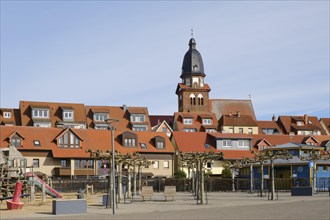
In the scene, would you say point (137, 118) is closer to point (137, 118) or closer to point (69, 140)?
point (137, 118)

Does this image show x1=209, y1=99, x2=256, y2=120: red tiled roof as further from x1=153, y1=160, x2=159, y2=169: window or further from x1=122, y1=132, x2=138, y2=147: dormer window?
x1=122, y1=132, x2=138, y2=147: dormer window

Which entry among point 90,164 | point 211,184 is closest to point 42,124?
point 90,164

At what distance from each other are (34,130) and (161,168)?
2004 centimetres

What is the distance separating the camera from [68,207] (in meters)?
29.7

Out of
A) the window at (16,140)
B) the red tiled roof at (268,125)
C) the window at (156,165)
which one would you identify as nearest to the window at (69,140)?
the window at (16,140)

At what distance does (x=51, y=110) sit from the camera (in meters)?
98.5

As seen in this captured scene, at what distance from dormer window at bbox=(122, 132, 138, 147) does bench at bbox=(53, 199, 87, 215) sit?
2158 inches

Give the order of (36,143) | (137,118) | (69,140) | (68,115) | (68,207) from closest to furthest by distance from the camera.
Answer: (68,207)
(36,143)
(69,140)
(68,115)
(137,118)

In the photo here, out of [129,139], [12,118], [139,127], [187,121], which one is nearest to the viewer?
[129,139]

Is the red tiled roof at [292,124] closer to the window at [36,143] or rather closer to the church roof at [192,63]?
the church roof at [192,63]

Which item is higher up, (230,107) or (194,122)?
(230,107)

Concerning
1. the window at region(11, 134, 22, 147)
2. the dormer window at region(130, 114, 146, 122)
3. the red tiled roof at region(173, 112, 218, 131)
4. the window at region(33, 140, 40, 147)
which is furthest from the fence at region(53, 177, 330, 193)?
the red tiled roof at region(173, 112, 218, 131)

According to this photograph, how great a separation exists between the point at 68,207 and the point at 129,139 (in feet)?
183

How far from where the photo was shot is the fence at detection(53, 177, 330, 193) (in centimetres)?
6384
